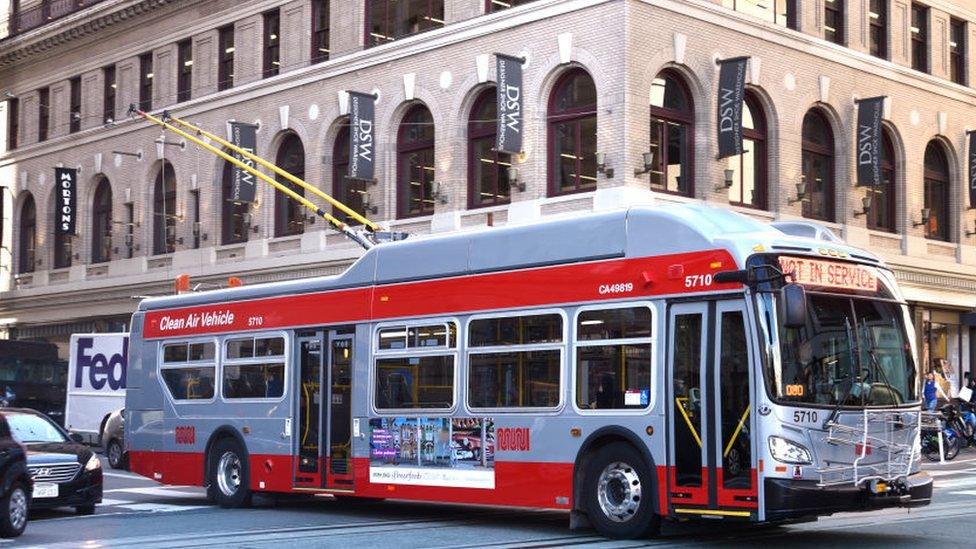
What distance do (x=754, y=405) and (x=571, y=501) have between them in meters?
2.80

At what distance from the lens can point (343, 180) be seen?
120 feet

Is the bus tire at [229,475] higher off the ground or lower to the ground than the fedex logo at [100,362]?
lower

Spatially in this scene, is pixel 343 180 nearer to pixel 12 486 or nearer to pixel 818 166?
pixel 818 166

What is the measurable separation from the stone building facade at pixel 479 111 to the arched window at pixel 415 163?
0.08 meters

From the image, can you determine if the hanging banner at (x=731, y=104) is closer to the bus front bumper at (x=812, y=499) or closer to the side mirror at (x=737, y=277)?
the side mirror at (x=737, y=277)

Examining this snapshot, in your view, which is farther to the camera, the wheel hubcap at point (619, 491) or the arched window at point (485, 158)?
the arched window at point (485, 158)

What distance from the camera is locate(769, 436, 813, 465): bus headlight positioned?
12.9m

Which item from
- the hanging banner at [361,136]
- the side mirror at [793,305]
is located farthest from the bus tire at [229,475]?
the hanging banner at [361,136]

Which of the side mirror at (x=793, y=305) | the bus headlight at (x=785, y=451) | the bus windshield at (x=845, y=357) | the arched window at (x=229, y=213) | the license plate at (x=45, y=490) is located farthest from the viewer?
the arched window at (x=229, y=213)

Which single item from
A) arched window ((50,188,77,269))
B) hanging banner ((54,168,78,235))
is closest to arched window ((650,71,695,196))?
hanging banner ((54,168,78,235))

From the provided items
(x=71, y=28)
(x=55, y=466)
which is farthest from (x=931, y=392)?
(x=71, y=28)

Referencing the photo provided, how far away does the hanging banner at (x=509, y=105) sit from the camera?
99.3 ft

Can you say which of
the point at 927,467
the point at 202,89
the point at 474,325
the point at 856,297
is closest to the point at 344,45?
Answer: the point at 202,89

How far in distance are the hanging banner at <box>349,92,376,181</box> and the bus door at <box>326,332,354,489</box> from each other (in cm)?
1607
